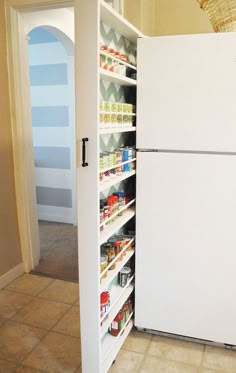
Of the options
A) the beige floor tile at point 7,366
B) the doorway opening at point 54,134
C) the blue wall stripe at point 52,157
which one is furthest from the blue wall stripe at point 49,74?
the beige floor tile at point 7,366

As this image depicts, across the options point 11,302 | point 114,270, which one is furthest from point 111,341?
point 11,302

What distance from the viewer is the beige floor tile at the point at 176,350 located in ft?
6.22

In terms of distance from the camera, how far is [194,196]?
1.82m

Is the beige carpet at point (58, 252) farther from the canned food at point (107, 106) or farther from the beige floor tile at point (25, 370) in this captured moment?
the canned food at point (107, 106)

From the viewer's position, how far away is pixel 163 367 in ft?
5.99

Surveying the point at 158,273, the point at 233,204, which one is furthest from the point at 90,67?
the point at 158,273

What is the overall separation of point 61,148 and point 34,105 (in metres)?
0.63

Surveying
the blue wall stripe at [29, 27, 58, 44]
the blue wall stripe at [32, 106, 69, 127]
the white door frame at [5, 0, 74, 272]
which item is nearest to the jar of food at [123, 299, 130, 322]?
the white door frame at [5, 0, 74, 272]

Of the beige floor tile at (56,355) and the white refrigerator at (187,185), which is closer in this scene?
the white refrigerator at (187,185)

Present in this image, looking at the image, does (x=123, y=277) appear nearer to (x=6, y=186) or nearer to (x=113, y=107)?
(x=113, y=107)

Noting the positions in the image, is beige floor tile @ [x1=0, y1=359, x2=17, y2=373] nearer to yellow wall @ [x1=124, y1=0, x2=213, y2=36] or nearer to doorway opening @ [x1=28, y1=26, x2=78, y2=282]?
doorway opening @ [x1=28, y1=26, x2=78, y2=282]

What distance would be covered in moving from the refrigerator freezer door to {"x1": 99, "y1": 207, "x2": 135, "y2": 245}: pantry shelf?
1.38 feet

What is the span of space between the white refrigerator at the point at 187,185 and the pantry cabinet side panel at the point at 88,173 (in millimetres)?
497

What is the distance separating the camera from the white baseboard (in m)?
2.68
